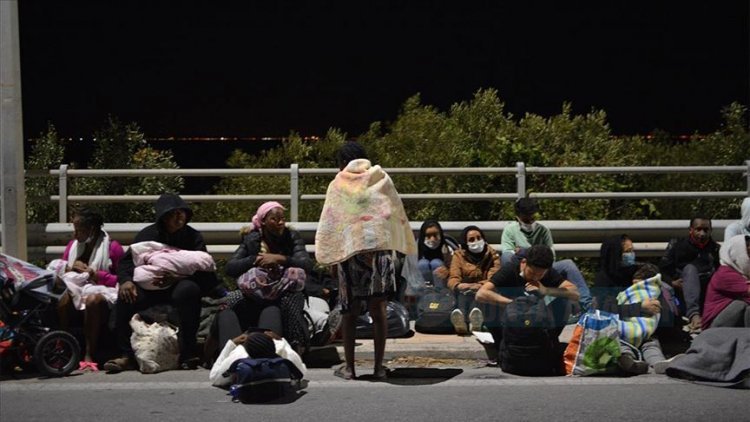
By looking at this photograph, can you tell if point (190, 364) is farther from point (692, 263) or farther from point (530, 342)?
point (692, 263)

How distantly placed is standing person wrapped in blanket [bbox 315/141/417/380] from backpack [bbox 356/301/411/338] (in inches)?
43.4

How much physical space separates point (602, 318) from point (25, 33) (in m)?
10.2

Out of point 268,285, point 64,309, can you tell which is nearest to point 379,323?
point 268,285

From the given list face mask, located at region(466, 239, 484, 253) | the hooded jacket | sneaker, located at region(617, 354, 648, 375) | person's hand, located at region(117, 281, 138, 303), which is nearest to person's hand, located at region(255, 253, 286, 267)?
person's hand, located at region(117, 281, 138, 303)

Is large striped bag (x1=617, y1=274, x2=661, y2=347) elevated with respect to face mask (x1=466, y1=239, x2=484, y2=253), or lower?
lower

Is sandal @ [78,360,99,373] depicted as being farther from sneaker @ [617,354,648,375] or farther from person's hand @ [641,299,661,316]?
person's hand @ [641,299,661,316]

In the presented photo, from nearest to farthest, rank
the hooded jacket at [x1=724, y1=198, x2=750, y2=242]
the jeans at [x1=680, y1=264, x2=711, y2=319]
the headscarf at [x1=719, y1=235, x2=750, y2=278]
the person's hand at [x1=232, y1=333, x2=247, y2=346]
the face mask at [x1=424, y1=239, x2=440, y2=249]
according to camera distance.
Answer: the person's hand at [x1=232, y1=333, x2=247, y2=346] < the headscarf at [x1=719, y1=235, x2=750, y2=278] < the jeans at [x1=680, y1=264, x2=711, y2=319] < the hooded jacket at [x1=724, y1=198, x2=750, y2=242] < the face mask at [x1=424, y1=239, x2=440, y2=249]

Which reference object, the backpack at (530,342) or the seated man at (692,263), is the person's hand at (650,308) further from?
the backpack at (530,342)

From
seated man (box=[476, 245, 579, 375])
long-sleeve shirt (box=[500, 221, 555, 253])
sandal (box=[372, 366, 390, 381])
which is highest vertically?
long-sleeve shirt (box=[500, 221, 555, 253])

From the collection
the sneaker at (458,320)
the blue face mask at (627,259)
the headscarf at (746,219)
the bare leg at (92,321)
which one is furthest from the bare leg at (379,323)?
the headscarf at (746,219)

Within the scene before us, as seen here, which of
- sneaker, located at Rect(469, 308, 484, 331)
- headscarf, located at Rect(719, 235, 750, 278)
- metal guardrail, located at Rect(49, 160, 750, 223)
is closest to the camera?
headscarf, located at Rect(719, 235, 750, 278)

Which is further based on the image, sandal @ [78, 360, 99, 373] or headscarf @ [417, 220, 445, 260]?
headscarf @ [417, 220, 445, 260]

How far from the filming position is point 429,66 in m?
16.0

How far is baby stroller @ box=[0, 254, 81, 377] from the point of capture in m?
8.62
